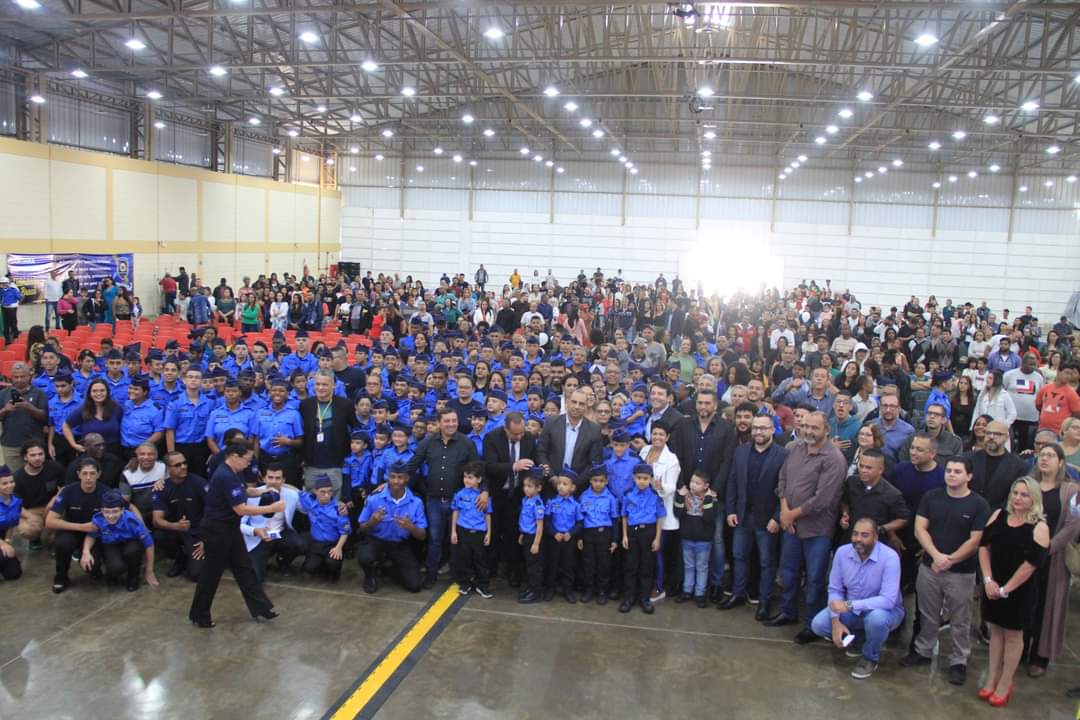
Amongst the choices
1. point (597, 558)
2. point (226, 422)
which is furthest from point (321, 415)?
point (597, 558)

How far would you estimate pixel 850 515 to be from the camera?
610cm

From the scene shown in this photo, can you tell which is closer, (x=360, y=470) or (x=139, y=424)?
(x=360, y=470)

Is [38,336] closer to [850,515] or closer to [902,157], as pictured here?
[850,515]

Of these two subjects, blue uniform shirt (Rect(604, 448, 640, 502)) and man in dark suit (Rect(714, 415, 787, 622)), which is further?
blue uniform shirt (Rect(604, 448, 640, 502))

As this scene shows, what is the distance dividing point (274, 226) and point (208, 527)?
25.0 m

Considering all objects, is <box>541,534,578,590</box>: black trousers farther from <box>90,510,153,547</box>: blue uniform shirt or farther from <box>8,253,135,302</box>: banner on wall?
<box>8,253,135,302</box>: banner on wall

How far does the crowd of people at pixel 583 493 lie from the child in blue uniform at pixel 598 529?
20mm

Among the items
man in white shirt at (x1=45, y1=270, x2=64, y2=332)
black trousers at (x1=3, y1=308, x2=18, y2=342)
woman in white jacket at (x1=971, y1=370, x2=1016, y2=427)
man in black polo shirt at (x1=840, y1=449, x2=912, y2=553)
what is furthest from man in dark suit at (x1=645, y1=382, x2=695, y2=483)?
man in white shirt at (x1=45, y1=270, x2=64, y2=332)

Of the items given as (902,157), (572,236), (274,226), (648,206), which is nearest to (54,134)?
(274,226)

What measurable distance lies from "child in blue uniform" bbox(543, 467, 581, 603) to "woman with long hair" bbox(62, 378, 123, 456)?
462cm

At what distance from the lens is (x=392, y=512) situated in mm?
6922

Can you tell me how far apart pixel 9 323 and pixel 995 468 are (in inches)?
749

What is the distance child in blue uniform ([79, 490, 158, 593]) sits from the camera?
6.73 meters

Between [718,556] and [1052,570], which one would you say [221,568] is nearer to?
[718,556]
